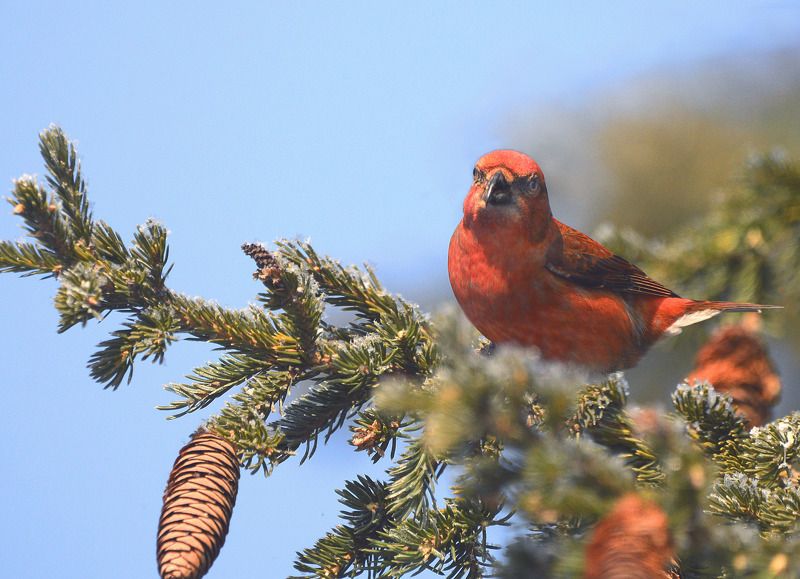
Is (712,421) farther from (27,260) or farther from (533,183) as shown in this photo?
(27,260)

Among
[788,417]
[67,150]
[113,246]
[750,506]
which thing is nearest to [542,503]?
[750,506]

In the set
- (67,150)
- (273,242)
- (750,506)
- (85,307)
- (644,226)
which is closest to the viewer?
(750,506)

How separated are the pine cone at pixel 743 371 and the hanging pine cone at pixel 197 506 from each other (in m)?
2.11

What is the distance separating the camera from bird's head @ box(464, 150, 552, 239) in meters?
3.43

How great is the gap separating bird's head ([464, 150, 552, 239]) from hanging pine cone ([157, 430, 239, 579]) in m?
1.59

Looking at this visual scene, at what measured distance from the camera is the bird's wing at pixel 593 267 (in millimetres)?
3568

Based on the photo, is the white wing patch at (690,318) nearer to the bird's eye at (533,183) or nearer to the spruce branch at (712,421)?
the bird's eye at (533,183)

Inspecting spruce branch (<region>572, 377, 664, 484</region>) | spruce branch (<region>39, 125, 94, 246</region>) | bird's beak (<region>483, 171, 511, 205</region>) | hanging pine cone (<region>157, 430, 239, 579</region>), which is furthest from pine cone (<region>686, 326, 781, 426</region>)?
spruce branch (<region>39, 125, 94, 246</region>)

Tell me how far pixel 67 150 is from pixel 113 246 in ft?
1.10

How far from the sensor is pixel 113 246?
257cm

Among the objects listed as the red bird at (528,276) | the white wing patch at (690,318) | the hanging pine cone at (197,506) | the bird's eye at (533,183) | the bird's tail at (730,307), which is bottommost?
the hanging pine cone at (197,506)

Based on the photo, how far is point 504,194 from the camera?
346 centimetres

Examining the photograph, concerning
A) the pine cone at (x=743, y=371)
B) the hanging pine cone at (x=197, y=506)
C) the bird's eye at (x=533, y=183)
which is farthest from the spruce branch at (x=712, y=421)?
the hanging pine cone at (x=197, y=506)

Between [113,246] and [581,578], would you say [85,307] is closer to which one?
[113,246]
